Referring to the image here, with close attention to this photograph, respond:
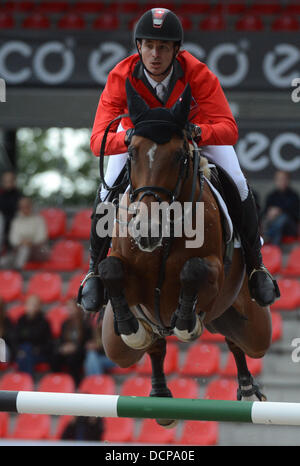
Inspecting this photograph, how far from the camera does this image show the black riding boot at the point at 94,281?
4.94 meters

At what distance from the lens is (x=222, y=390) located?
8719mm

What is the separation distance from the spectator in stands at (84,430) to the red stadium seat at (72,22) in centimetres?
479

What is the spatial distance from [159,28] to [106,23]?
20.4 feet

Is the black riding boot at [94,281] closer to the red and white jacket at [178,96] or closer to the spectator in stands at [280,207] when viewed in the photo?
the red and white jacket at [178,96]

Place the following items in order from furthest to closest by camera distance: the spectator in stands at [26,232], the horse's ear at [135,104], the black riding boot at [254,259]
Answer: the spectator in stands at [26,232], the black riding boot at [254,259], the horse's ear at [135,104]

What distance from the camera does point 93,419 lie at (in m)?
8.88

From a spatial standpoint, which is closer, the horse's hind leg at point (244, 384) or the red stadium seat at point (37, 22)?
the horse's hind leg at point (244, 384)

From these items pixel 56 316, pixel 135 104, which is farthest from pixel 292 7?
pixel 135 104

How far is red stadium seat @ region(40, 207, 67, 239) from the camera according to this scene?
471 inches

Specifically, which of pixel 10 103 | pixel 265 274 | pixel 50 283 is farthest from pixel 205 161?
pixel 10 103

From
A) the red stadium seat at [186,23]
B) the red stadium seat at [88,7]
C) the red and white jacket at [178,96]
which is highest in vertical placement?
the red stadium seat at [88,7]

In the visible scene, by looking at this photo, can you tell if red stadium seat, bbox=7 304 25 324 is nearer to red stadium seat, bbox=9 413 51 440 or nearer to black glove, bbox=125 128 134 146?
red stadium seat, bbox=9 413 51 440

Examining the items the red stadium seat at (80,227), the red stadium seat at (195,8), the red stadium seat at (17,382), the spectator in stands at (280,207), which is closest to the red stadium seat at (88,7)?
the red stadium seat at (195,8)

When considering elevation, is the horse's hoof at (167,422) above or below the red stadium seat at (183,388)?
below
